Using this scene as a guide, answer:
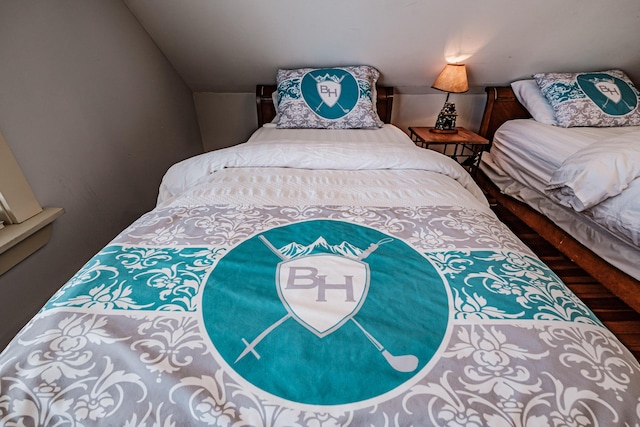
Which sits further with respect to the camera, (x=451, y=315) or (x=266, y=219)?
(x=266, y=219)

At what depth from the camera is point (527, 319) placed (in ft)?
1.91

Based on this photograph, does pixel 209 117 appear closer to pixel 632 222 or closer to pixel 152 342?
pixel 152 342

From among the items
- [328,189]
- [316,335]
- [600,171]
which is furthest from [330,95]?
[316,335]

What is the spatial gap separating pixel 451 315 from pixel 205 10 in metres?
2.00

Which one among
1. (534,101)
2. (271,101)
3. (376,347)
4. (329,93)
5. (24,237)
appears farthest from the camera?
(271,101)

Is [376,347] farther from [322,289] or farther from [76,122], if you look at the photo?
[76,122]

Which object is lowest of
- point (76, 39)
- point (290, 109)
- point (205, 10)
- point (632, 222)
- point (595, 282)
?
point (595, 282)

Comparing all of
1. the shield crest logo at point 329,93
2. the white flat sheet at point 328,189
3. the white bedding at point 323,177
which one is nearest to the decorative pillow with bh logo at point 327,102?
the shield crest logo at point 329,93

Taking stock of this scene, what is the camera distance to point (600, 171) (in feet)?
4.25

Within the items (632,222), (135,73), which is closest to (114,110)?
(135,73)

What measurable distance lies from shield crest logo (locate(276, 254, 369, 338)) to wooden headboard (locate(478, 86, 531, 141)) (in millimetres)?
2248

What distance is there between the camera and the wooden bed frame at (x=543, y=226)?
53.2 inches

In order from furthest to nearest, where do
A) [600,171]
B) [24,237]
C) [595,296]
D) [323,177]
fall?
[595,296] → [600,171] → [323,177] → [24,237]

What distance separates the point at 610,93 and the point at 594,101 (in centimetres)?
13
